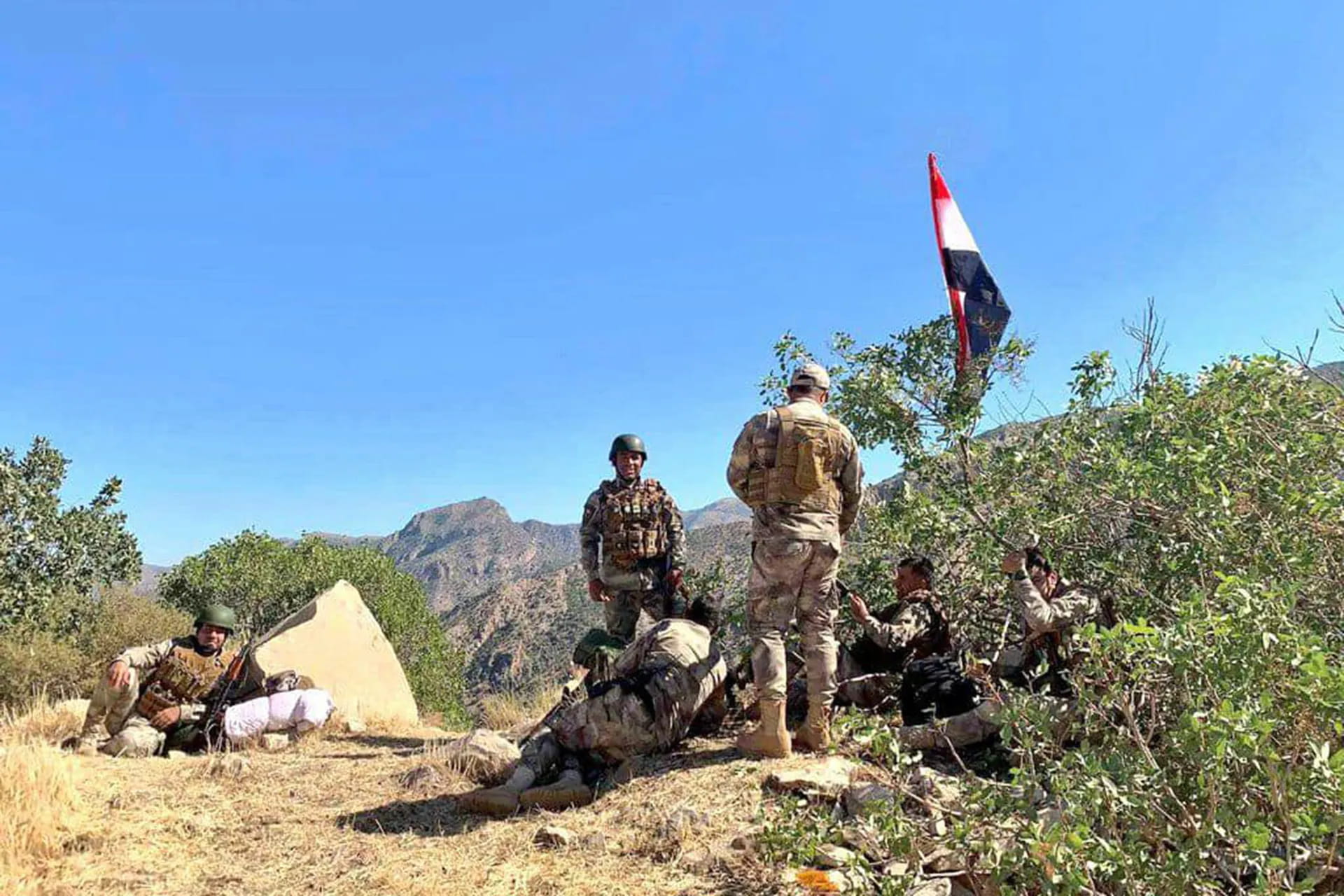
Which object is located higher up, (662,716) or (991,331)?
(991,331)

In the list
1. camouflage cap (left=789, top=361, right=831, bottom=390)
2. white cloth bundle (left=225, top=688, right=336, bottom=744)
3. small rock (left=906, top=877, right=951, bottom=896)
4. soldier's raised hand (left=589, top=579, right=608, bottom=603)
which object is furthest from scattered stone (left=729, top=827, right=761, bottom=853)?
white cloth bundle (left=225, top=688, right=336, bottom=744)

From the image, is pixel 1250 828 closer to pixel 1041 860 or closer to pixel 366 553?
pixel 1041 860

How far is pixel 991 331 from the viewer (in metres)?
6.48

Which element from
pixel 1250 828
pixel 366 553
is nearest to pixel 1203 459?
pixel 1250 828

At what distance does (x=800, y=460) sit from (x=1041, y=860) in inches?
99.1

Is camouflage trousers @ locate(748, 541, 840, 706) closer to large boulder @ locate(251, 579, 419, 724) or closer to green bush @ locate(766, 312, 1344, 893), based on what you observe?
green bush @ locate(766, 312, 1344, 893)

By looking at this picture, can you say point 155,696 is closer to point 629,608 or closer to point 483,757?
point 483,757

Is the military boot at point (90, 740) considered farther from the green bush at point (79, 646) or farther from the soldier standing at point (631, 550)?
the green bush at point (79, 646)

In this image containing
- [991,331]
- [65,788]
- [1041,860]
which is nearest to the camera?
[1041,860]

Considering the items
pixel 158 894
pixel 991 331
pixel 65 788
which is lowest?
pixel 158 894

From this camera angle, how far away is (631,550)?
19.1 feet

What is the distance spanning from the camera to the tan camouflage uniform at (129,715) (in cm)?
552

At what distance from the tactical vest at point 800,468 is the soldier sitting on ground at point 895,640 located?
2.64ft

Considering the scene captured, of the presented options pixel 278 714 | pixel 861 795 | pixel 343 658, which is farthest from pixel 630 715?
pixel 343 658
